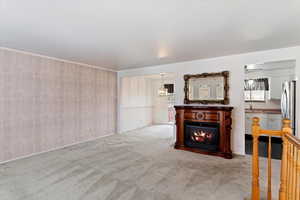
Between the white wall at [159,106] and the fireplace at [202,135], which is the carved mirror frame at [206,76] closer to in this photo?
the fireplace at [202,135]

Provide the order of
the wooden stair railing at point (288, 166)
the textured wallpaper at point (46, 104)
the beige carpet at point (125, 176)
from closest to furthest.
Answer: the wooden stair railing at point (288, 166) < the beige carpet at point (125, 176) < the textured wallpaper at point (46, 104)

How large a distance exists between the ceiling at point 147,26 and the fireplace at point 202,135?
5.83 ft

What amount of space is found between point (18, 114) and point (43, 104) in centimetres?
55

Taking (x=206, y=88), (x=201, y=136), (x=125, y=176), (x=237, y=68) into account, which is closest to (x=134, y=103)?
(x=206, y=88)

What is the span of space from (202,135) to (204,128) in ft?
0.61

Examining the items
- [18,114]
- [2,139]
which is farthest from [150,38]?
[2,139]

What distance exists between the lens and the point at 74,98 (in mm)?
4641

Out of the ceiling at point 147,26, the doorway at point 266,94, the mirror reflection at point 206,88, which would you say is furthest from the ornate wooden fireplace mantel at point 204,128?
the ceiling at point 147,26

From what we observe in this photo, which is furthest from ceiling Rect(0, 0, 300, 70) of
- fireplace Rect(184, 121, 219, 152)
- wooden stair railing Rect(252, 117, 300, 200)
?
fireplace Rect(184, 121, 219, 152)

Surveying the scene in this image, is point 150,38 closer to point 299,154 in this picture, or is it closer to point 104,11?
point 104,11

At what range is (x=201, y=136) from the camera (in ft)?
13.0

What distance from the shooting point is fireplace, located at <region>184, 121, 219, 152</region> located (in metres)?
3.79

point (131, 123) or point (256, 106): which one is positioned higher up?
point (256, 106)

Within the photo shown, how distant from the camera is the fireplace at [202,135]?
379 centimetres
